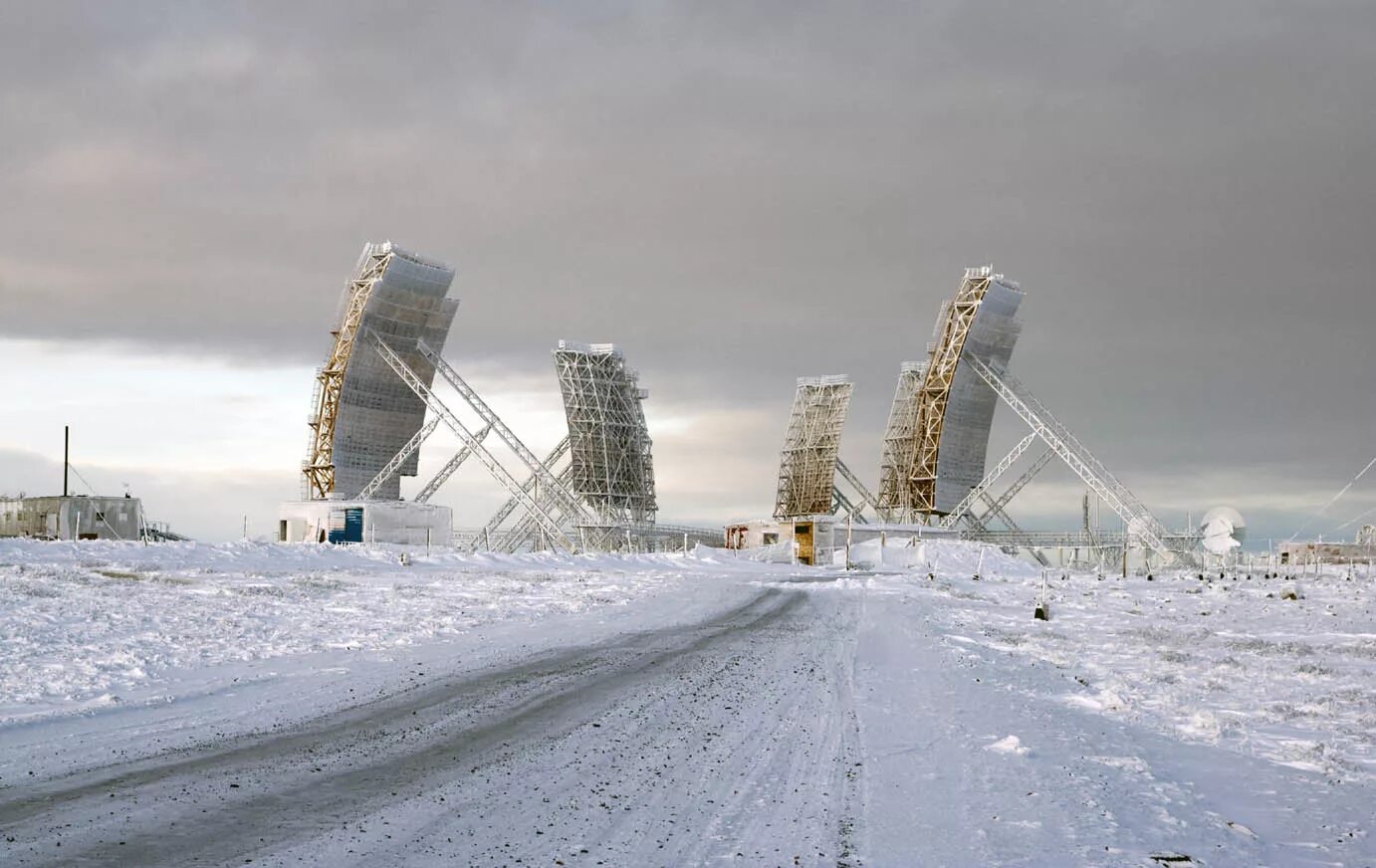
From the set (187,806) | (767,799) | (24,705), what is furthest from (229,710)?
(767,799)

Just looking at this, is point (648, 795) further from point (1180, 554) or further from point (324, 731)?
point (1180, 554)

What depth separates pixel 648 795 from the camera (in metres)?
7.59

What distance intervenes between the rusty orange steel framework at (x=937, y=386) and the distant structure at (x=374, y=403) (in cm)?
2623

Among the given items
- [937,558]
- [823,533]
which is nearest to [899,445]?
[823,533]

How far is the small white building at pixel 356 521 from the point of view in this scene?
52219 mm

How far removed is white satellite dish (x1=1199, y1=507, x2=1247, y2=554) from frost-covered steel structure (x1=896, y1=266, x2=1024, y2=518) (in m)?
12.4

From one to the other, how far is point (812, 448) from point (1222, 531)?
2244 centimetres

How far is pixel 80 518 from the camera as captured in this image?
5238 centimetres

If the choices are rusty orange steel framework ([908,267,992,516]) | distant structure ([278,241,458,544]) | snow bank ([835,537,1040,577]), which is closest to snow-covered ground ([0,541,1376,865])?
snow bank ([835,537,1040,577])

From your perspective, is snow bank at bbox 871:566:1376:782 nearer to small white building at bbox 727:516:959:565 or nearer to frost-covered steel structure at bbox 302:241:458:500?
small white building at bbox 727:516:959:565

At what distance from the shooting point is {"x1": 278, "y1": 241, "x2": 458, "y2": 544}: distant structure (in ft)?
174

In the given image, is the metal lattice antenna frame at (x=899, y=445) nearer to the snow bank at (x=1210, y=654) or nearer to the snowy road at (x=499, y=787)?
the snow bank at (x=1210, y=654)

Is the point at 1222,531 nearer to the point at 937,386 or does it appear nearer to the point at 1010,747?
the point at 937,386

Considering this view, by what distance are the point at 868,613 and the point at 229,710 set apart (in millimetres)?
14948
